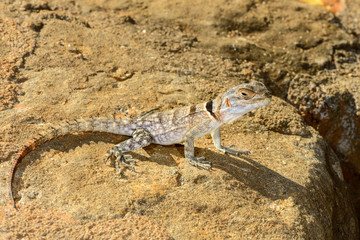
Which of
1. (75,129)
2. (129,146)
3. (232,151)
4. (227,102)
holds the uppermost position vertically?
(227,102)

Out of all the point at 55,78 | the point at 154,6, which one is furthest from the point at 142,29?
the point at 55,78

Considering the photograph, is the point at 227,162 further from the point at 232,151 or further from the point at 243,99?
the point at 243,99

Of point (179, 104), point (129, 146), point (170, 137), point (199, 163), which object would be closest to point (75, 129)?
point (129, 146)

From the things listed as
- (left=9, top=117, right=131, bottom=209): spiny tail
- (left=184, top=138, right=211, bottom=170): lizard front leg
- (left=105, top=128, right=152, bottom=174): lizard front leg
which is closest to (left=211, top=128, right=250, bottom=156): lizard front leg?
(left=184, top=138, right=211, bottom=170): lizard front leg

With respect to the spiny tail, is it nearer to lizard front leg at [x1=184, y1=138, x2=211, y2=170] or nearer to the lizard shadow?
the lizard shadow

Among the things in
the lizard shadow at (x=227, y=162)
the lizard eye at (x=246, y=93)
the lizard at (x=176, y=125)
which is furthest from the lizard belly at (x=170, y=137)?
the lizard eye at (x=246, y=93)

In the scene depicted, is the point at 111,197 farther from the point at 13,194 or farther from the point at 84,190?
the point at 13,194

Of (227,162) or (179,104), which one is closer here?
(227,162)
